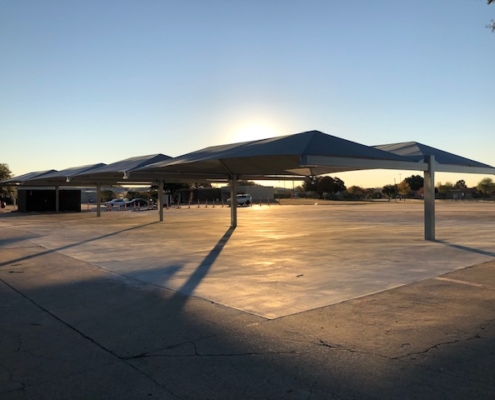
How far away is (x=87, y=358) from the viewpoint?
5.30 m

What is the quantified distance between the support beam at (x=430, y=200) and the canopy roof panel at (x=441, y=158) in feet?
1.10

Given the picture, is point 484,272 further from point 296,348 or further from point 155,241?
point 155,241

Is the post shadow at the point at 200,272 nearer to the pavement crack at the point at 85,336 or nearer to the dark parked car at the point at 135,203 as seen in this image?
the pavement crack at the point at 85,336

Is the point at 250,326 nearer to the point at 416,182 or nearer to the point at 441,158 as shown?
the point at 441,158

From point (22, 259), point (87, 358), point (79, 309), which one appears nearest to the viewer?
point (87, 358)

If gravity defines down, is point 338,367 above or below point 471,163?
below

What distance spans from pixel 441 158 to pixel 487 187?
106670mm

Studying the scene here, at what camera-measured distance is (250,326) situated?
21.2 feet

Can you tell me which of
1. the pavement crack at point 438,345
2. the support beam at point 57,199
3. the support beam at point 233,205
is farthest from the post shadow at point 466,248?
the support beam at point 57,199

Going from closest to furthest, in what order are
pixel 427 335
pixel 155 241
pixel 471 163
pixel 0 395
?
pixel 0 395 → pixel 427 335 → pixel 155 241 → pixel 471 163

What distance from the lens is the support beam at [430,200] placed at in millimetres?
16938

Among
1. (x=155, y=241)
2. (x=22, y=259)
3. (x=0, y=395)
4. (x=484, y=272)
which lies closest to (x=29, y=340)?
(x=0, y=395)

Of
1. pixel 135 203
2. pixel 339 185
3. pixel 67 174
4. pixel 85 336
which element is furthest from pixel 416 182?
pixel 85 336

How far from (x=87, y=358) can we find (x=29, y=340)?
3.99ft
